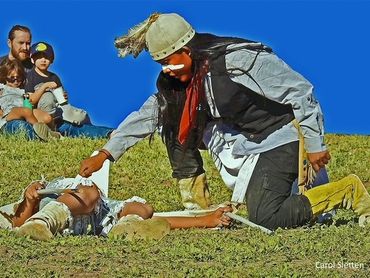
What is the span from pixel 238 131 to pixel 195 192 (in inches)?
35.4

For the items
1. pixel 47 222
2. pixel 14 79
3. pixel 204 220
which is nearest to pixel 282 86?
pixel 204 220

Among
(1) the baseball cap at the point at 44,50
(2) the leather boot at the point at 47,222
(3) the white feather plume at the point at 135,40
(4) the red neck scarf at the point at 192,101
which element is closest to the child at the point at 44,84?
(1) the baseball cap at the point at 44,50

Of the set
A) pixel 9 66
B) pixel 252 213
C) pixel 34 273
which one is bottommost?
pixel 34 273

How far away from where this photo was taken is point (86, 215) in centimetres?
802

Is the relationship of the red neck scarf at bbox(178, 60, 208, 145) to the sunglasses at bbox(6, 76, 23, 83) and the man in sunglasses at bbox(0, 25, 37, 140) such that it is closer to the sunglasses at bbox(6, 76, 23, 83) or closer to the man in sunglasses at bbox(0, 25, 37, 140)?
the sunglasses at bbox(6, 76, 23, 83)

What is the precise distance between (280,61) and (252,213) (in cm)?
A: 106

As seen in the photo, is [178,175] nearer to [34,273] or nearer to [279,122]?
[279,122]

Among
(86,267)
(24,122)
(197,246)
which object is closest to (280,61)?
(197,246)

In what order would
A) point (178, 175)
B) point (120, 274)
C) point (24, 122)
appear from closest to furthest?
point (120, 274) < point (178, 175) < point (24, 122)

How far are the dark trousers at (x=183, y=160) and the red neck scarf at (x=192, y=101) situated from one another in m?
0.36

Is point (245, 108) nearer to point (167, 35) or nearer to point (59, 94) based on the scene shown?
point (167, 35)

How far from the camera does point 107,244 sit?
23.3 ft

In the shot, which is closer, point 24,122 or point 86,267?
point 86,267

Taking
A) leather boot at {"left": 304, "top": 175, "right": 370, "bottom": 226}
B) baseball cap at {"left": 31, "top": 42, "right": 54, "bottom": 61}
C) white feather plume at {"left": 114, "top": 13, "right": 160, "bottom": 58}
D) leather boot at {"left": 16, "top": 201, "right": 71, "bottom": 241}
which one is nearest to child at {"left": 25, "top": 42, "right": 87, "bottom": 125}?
baseball cap at {"left": 31, "top": 42, "right": 54, "bottom": 61}
